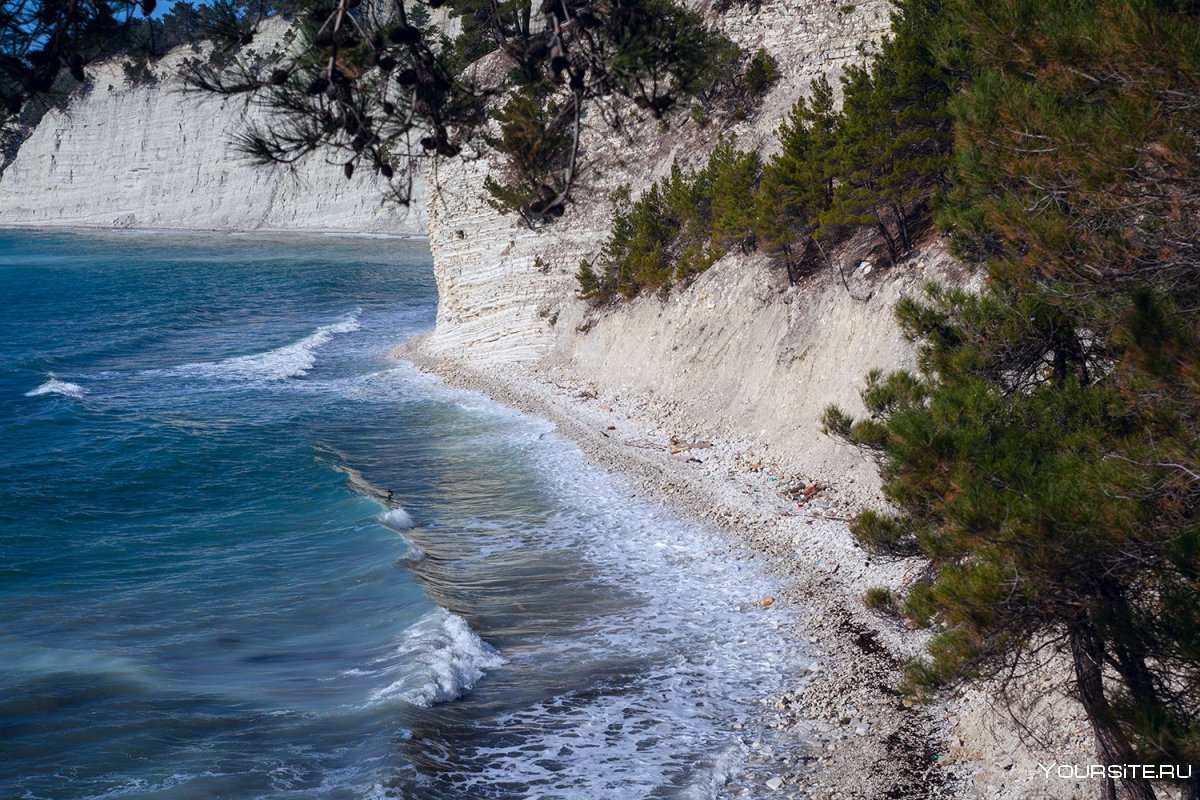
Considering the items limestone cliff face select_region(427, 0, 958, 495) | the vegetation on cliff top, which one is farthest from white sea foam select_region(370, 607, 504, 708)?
the vegetation on cliff top

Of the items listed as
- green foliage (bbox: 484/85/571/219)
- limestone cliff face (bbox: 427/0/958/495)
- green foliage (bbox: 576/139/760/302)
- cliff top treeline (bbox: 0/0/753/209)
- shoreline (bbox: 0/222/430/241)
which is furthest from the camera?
shoreline (bbox: 0/222/430/241)

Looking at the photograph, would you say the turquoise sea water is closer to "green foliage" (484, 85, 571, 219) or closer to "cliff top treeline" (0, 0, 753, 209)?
"green foliage" (484, 85, 571, 219)

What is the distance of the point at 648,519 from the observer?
15227mm

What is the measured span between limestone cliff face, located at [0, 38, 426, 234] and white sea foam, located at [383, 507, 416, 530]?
252 ft

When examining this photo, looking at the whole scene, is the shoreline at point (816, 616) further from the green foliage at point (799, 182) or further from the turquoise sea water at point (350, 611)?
the green foliage at point (799, 182)

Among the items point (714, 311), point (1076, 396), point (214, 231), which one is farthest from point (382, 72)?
point (214, 231)

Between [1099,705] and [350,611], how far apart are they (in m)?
9.53

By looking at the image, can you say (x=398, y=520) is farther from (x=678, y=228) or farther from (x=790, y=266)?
(x=678, y=228)

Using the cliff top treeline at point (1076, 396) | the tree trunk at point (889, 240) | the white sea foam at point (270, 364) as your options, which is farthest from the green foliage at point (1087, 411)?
the white sea foam at point (270, 364)

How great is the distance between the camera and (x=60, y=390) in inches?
1102

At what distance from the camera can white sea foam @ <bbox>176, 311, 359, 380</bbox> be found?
30.3 metres

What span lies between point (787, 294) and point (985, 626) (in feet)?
43.9

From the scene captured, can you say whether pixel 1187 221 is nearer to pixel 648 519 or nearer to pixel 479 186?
pixel 648 519

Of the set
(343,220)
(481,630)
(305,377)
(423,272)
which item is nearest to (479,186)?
(305,377)
